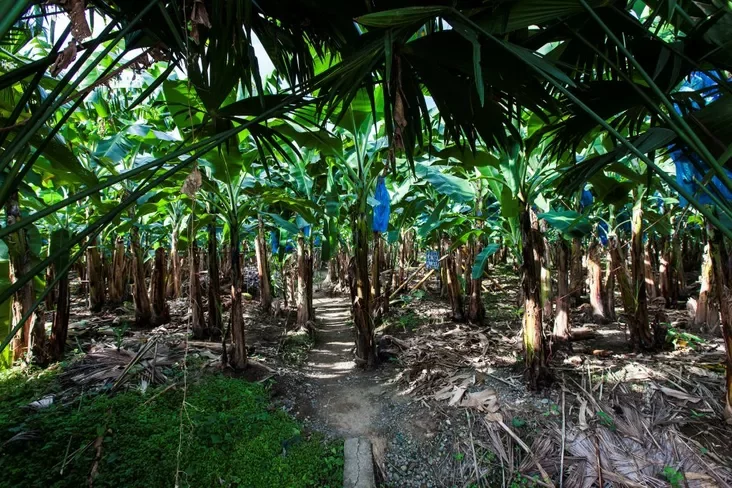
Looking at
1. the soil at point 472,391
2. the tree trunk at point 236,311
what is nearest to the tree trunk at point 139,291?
the soil at point 472,391

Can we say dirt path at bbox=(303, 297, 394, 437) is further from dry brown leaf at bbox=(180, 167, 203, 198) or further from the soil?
dry brown leaf at bbox=(180, 167, 203, 198)

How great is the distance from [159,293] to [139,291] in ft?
0.86

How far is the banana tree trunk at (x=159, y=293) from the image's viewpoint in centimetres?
517

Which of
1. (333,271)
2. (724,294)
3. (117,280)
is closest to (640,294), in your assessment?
(724,294)

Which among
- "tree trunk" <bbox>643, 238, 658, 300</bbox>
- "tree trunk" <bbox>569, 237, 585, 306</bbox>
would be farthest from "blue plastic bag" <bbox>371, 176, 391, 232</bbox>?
"tree trunk" <bbox>643, 238, 658, 300</bbox>

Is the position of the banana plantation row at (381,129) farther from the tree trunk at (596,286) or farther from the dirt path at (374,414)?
the dirt path at (374,414)

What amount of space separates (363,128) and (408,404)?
8.65 feet

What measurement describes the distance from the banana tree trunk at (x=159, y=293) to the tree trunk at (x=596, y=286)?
21.0 feet

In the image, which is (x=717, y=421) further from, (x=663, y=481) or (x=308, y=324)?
(x=308, y=324)

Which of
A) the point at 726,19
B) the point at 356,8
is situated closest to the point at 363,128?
the point at 356,8

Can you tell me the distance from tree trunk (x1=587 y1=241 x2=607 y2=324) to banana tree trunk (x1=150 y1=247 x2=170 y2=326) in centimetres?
639

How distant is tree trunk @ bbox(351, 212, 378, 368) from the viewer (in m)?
3.57

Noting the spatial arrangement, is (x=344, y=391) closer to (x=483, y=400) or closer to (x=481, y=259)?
(x=483, y=400)

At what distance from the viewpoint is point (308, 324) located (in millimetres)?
5133
